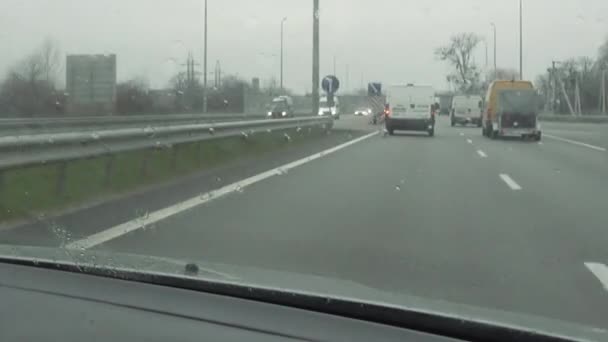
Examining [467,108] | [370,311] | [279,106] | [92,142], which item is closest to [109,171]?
[92,142]

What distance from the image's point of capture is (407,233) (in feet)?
27.7

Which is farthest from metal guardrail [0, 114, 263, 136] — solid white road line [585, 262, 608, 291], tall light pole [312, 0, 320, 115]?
tall light pole [312, 0, 320, 115]

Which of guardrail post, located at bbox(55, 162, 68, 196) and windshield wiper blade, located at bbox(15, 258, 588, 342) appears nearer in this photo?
windshield wiper blade, located at bbox(15, 258, 588, 342)

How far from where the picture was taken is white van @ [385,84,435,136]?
34562mm

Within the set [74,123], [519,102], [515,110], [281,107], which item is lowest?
[74,123]

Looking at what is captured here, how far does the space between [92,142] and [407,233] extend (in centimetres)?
486

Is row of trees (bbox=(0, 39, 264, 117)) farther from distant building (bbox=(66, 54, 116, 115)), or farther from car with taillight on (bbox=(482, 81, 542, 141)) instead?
car with taillight on (bbox=(482, 81, 542, 141))

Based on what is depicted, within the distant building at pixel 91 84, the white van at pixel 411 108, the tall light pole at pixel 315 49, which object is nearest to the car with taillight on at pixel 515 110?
the white van at pixel 411 108

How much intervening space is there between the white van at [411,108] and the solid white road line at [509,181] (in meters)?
18.9

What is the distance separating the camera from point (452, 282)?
6105mm

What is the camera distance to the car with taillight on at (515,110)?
32.4 meters

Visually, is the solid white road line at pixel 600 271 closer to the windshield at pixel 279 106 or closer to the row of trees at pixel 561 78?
the windshield at pixel 279 106

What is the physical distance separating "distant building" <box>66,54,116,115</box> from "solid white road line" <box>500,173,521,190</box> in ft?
22.3

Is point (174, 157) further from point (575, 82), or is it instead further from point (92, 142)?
point (575, 82)
